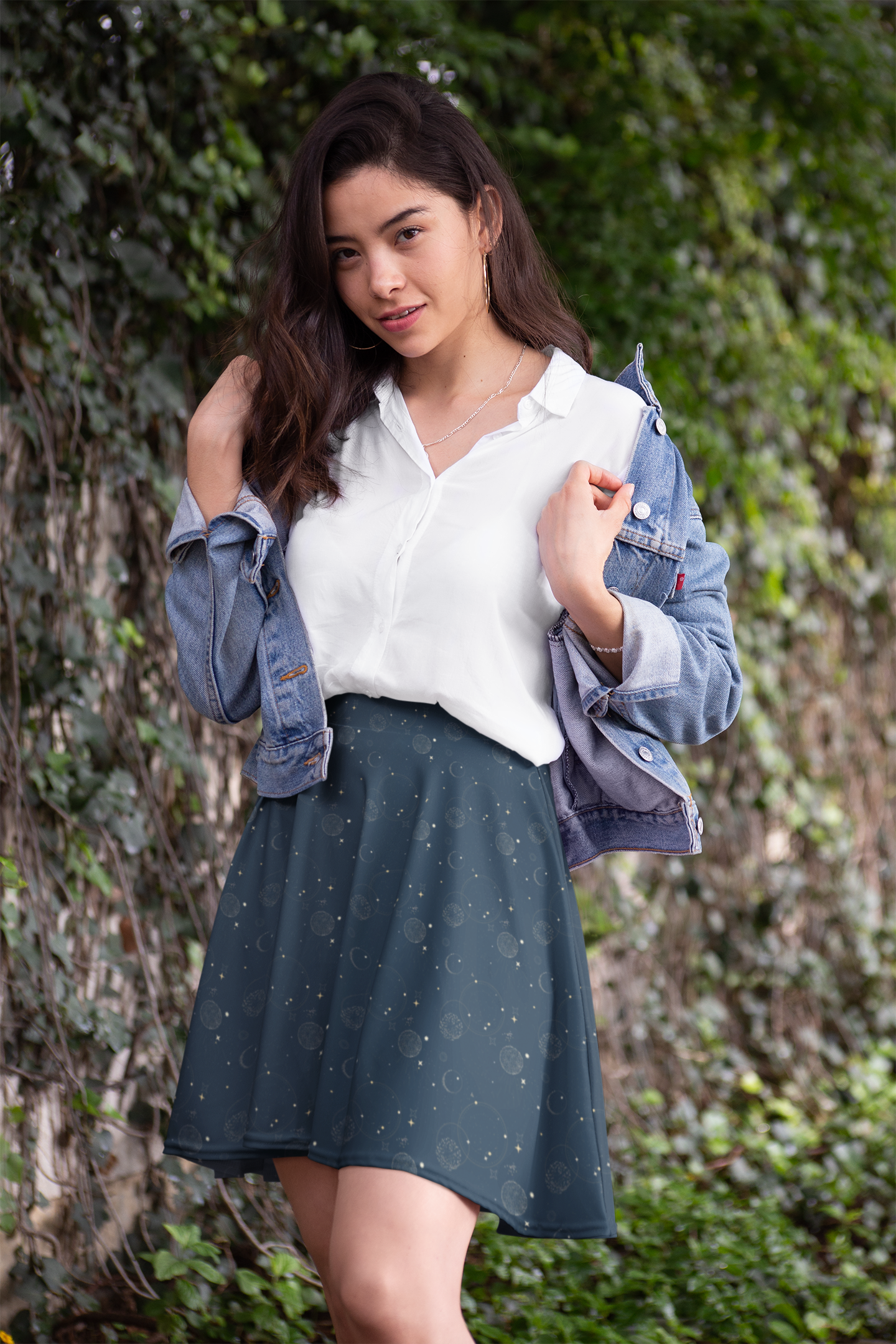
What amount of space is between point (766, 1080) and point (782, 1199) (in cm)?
72

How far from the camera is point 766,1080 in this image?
3848 mm

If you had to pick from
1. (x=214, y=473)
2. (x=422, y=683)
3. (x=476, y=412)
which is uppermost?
(x=476, y=412)

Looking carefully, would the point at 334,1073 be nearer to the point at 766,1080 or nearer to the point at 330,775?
the point at 330,775

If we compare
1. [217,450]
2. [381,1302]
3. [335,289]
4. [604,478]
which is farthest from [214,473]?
[381,1302]

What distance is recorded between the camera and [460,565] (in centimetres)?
141

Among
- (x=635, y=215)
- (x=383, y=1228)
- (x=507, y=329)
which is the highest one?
(x=635, y=215)

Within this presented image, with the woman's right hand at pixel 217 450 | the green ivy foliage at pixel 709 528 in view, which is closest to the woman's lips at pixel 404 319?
the woman's right hand at pixel 217 450

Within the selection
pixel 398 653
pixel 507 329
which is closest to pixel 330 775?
pixel 398 653

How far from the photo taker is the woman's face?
1463 millimetres

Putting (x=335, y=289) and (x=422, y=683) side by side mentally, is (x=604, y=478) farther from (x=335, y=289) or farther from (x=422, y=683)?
(x=335, y=289)

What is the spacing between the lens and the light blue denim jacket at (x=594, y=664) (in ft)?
4.75

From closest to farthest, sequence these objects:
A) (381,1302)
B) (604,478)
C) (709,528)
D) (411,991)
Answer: (381,1302), (411,991), (604,478), (709,528)

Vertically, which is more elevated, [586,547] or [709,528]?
[709,528]

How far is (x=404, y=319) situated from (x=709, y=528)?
2.38m
